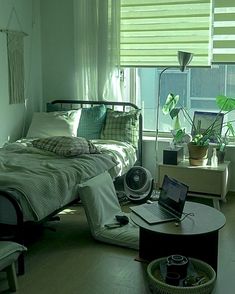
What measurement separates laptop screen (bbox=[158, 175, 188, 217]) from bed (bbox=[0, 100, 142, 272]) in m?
0.75

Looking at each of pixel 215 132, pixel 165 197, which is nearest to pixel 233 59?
pixel 215 132

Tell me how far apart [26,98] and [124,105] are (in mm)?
1179

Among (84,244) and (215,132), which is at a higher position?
(215,132)

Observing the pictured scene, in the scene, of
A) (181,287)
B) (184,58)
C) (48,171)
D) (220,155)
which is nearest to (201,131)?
(220,155)

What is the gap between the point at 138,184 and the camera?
181 inches

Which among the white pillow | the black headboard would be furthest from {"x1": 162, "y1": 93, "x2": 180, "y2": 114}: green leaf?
the white pillow

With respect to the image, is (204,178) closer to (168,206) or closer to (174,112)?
(174,112)

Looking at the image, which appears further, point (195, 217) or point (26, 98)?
point (26, 98)

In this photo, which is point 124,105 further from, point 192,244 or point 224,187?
point 192,244

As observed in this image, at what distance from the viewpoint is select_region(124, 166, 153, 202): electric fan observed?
4.52 meters

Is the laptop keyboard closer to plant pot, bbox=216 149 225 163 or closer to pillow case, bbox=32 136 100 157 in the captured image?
pillow case, bbox=32 136 100 157

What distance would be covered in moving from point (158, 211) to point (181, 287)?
0.76 m

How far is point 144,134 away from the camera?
5.41 metres

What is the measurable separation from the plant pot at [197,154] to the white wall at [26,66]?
2.02 metres
